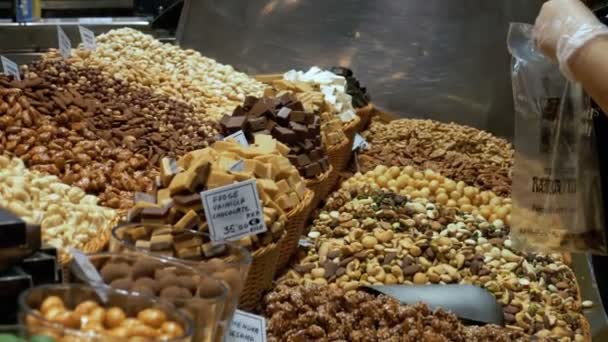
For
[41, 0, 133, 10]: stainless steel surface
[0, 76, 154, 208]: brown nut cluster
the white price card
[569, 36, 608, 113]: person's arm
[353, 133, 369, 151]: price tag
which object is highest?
[569, 36, 608, 113]: person's arm

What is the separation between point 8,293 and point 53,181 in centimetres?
127

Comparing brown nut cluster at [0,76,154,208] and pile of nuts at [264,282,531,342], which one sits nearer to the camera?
pile of nuts at [264,282,531,342]

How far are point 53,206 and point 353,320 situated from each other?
85cm

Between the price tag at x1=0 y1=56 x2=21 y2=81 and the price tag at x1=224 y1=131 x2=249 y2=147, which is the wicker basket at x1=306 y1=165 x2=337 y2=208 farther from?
the price tag at x1=0 y1=56 x2=21 y2=81

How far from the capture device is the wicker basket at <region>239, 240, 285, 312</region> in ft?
7.38

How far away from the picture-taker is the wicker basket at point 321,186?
309cm

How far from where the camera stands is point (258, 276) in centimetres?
230

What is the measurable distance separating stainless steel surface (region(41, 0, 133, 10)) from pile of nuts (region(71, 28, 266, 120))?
1.92 meters

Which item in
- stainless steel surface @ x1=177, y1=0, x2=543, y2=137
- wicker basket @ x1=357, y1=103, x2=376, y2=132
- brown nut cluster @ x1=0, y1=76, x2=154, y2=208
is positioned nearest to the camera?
brown nut cluster @ x1=0, y1=76, x2=154, y2=208

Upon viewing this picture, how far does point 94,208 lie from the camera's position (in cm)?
241

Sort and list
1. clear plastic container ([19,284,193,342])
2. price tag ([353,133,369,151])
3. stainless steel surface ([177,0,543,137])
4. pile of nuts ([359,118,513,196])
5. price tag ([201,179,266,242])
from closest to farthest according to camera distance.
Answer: clear plastic container ([19,284,193,342])
price tag ([201,179,266,242])
pile of nuts ([359,118,513,196])
price tag ([353,133,369,151])
stainless steel surface ([177,0,543,137])

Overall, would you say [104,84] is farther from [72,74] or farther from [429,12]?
[429,12]

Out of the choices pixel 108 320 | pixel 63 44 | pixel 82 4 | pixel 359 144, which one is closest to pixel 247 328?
pixel 108 320

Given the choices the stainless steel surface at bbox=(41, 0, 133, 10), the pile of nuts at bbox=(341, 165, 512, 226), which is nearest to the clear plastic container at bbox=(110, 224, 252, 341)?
the pile of nuts at bbox=(341, 165, 512, 226)
